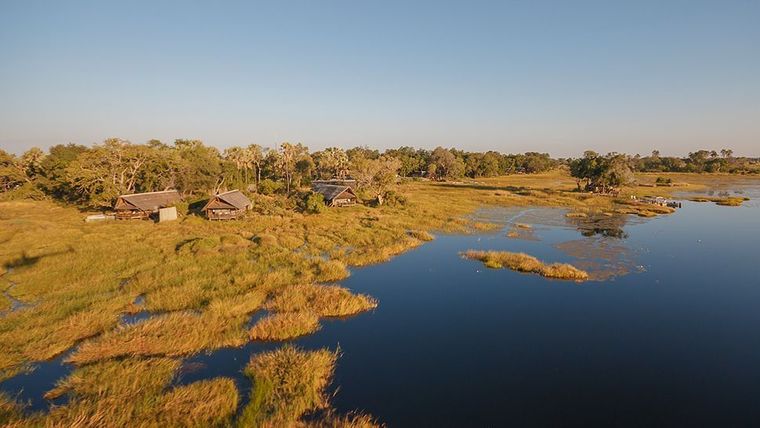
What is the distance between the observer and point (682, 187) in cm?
8862

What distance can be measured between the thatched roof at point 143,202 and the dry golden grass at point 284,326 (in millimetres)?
33969

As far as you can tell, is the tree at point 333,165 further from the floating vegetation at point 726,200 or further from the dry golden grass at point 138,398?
the dry golden grass at point 138,398

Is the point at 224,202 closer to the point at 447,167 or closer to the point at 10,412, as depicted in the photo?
the point at 10,412

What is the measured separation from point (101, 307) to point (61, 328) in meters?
2.09

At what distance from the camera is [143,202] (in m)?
43.0

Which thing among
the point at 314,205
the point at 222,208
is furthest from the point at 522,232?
the point at 222,208

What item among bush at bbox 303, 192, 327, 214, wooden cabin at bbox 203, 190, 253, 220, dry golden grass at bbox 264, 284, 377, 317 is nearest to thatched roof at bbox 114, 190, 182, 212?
wooden cabin at bbox 203, 190, 253, 220

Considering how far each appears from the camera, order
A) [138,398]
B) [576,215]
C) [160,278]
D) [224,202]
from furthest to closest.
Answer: [576,215] → [224,202] → [160,278] → [138,398]

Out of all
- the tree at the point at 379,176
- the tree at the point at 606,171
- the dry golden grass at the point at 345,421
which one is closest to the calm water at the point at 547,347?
the dry golden grass at the point at 345,421

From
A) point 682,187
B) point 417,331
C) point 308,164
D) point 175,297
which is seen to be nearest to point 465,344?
point 417,331

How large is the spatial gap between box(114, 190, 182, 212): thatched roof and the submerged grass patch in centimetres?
3736

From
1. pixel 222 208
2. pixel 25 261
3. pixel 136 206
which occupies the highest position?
pixel 136 206

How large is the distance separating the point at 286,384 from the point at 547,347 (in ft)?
37.9

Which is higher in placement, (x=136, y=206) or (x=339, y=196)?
(x=339, y=196)
